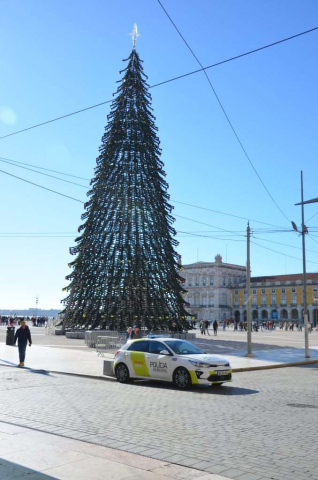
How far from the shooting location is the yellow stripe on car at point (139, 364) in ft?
46.2

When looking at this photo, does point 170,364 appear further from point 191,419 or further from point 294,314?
point 294,314

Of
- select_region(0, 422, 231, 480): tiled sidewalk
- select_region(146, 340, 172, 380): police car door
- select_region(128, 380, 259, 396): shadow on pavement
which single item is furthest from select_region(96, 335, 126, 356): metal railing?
select_region(0, 422, 231, 480): tiled sidewalk

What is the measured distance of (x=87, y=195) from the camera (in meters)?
35.6

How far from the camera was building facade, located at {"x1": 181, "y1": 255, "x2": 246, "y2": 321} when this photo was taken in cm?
15138

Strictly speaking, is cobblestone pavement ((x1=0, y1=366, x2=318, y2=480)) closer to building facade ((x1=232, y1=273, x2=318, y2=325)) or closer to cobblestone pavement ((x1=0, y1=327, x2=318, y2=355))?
cobblestone pavement ((x1=0, y1=327, x2=318, y2=355))

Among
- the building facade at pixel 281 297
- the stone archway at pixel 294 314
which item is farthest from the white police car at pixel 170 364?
the stone archway at pixel 294 314

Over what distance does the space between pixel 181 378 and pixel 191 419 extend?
14.7 ft

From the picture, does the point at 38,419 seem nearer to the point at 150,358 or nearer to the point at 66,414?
the point at 66,414

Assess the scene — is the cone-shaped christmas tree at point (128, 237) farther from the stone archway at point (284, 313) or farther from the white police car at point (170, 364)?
the stone archway at point (284, 313)

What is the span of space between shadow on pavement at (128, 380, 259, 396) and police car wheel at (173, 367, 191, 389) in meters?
0.14

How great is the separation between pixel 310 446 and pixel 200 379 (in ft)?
20.4

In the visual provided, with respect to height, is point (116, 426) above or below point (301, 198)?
below

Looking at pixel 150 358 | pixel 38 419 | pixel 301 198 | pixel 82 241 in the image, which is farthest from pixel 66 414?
pixel 82 241

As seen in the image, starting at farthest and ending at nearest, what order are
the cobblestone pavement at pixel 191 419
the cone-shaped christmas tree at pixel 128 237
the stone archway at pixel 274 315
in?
the stone archway at pixel 274 315, the cone-shaped christmas tree at pixel 128 237, the cobblestone pavement at pixel 191 419
